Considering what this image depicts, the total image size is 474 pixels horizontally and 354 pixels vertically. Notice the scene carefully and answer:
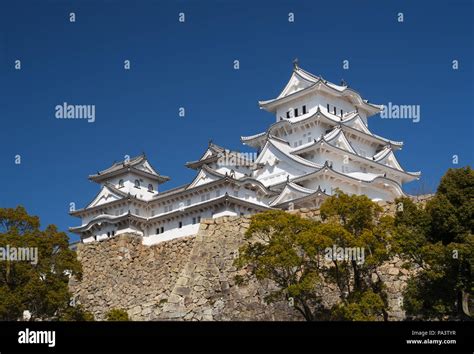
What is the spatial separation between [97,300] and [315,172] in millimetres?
15687

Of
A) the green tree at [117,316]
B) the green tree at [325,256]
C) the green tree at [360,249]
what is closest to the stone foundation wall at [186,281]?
the green tree at [360,249]

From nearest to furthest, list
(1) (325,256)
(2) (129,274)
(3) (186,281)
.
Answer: (1) (325,256) < (3) (186,281) < (2) (129,274)

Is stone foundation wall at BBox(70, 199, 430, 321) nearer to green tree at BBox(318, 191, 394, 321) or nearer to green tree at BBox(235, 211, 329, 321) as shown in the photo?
green tree at BBox(318, 191, 394, 321)

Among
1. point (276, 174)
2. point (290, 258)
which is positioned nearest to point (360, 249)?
point (290, 258)

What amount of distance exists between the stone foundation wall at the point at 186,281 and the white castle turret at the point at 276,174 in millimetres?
6953

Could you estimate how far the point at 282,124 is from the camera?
51.2 metres

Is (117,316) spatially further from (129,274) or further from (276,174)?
(276,174)

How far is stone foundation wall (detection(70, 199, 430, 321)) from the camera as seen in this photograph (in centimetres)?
2672

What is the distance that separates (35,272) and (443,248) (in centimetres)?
1384

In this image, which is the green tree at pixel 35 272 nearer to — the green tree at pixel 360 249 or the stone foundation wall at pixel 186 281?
the stone foundation wall at pixel 186 281

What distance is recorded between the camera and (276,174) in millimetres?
47594

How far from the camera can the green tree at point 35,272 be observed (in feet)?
87.5

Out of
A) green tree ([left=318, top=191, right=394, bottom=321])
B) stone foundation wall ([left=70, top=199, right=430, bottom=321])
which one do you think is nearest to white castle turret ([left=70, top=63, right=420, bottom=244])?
stone foundation wall ([left=70, top=199, right=430, bottom=321])

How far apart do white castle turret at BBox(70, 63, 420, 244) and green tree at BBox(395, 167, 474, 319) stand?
1783 cm
